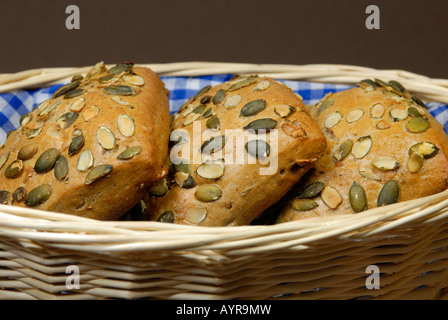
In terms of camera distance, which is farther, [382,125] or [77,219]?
[382,125]

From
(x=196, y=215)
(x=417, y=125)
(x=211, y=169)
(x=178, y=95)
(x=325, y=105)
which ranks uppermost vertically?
(x=178, y=95)

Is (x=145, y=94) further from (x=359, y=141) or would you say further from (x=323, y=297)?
(x=323, y=297)

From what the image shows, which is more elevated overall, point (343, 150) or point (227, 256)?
point (343, 150)

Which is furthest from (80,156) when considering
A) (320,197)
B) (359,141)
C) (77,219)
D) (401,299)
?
(401,299)

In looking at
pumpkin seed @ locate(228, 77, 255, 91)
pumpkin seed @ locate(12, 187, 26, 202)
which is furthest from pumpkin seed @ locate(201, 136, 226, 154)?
pumpkin seed @ locate(12, 187, 26, 202)

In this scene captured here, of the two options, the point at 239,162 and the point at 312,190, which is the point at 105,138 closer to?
the point at 239,162

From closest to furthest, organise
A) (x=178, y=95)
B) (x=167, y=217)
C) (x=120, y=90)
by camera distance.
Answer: (x=167, y=217) → (x=120, y=90) → (x=178, y=95)

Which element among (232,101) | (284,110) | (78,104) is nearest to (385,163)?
(284,110)
